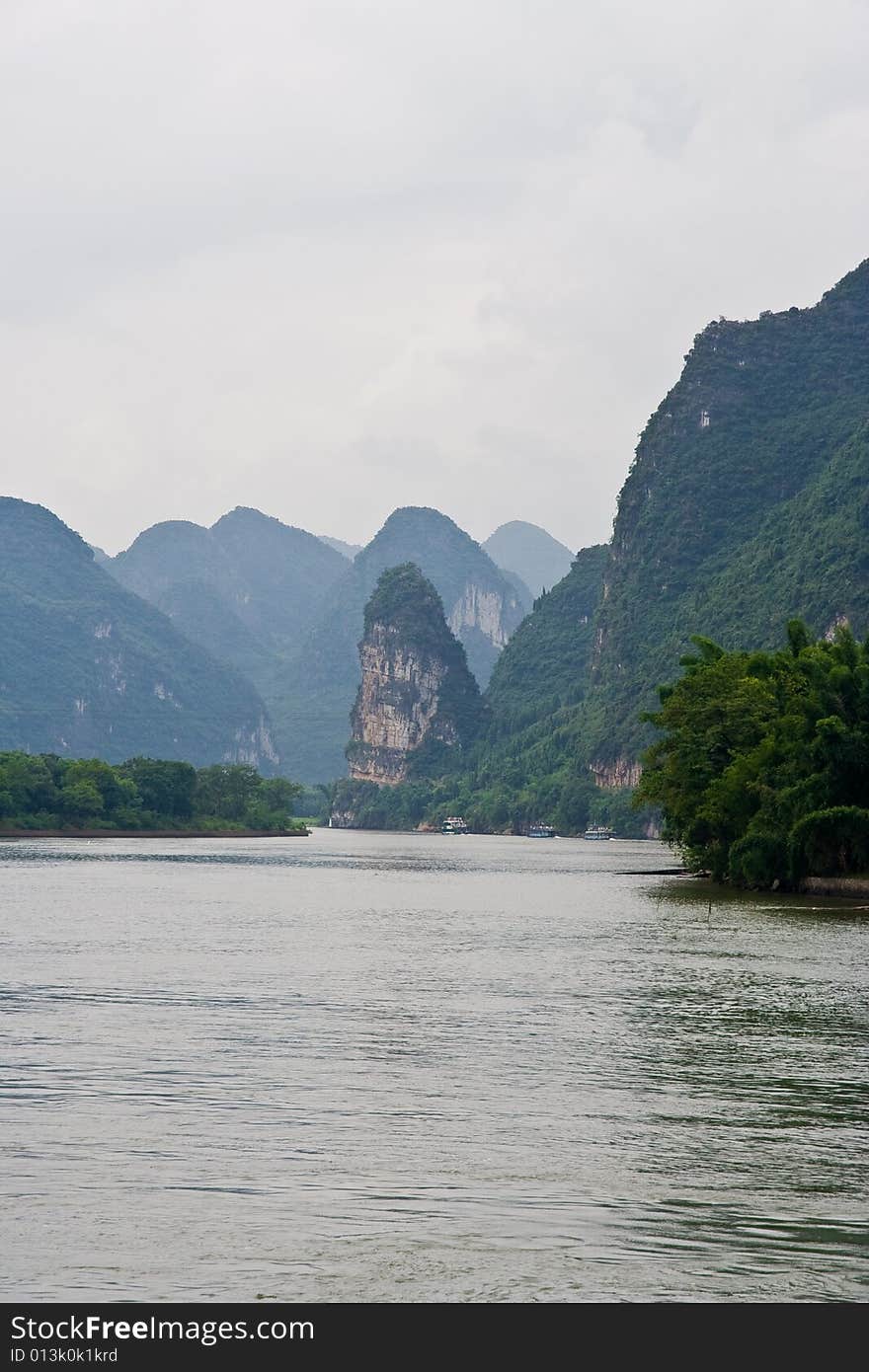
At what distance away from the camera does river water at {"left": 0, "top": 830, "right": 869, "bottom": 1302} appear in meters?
14.9

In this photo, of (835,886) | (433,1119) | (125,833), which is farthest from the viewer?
(125,833)

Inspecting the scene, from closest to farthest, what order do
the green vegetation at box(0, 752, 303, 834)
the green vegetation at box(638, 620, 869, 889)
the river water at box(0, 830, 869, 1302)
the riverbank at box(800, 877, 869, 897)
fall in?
the river water at box(0, 830, 869, 1302)
the riverbank at box(800, 877, 869, 897)
the green vegetation at box(638, 620, 869, 889)
the green vegetation at box(0, 752, 303, 834)

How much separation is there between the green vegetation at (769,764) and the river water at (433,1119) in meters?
23.5

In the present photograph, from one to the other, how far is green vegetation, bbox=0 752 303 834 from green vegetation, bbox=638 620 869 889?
7797 cm

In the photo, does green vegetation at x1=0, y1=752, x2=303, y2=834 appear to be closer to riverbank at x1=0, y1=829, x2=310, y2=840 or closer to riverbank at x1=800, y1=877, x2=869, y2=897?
riverbank at x1=0, y1=829, x2=310, y2=840

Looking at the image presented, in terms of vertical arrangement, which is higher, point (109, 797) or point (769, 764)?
point (769, 764)

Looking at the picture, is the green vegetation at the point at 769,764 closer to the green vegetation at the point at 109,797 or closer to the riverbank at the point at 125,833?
the riverbank at the point at 125,833

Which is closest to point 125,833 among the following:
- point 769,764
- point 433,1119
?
point 769,764

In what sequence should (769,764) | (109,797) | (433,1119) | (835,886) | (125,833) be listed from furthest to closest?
(125,833), (109,797), (769,764), (835,886), (433,1119)

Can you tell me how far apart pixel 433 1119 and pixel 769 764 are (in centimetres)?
6041

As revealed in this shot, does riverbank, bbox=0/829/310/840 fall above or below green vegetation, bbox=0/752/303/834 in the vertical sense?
below

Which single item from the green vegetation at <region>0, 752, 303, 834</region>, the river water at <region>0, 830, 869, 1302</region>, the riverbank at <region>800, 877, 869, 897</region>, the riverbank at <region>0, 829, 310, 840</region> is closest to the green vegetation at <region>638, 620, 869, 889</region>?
the riverbank at <region>800, 877, 869, 897</region>

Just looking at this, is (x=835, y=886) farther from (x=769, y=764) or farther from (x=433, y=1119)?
(x=433, y=1119)

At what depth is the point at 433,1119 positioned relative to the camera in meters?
21.4
